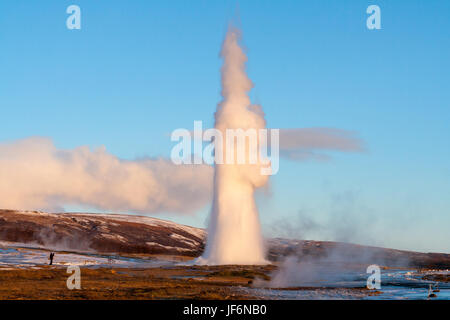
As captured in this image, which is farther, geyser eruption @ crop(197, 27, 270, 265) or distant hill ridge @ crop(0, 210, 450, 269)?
distant hill ridge @ crop(0, 210, 450, 269)

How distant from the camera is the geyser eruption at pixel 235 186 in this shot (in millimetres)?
73188

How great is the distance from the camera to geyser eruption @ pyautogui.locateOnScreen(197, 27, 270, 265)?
73.2m

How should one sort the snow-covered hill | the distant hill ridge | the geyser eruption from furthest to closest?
the snow-covered hill → the distant hill ridge → the geyser eruption

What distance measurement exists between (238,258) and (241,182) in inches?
384

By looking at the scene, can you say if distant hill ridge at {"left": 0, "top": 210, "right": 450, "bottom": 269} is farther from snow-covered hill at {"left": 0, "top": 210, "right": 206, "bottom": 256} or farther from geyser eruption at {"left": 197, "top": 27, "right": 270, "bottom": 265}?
geyser eruption at {"left": 197, "top": 27, "right": 270, "bottom": 265}

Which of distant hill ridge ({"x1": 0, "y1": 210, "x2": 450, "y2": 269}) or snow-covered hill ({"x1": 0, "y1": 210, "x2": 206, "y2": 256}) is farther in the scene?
snow-covered hill ({"x1": 0, "y1": 210, "x2": 206, "y2": 256})

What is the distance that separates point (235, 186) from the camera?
74750 millimetres

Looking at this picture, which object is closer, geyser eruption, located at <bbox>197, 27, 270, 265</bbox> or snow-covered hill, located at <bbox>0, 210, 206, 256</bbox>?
geyser eruption, located at <bbox>197, 27, 270, 265</bbox>

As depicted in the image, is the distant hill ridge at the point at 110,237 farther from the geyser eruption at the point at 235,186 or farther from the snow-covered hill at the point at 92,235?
the geyser eruption at the point at 235,186

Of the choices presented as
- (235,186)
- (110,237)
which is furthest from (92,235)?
(235,186)

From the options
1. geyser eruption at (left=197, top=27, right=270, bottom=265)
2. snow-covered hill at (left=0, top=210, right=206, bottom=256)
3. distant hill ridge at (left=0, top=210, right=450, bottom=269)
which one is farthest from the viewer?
snow-covered hill at (left=0, top=210, right=206, bottom=256)

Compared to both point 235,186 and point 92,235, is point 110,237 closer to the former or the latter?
point 92,235

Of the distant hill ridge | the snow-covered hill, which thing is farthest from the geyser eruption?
the snow-covered hill
